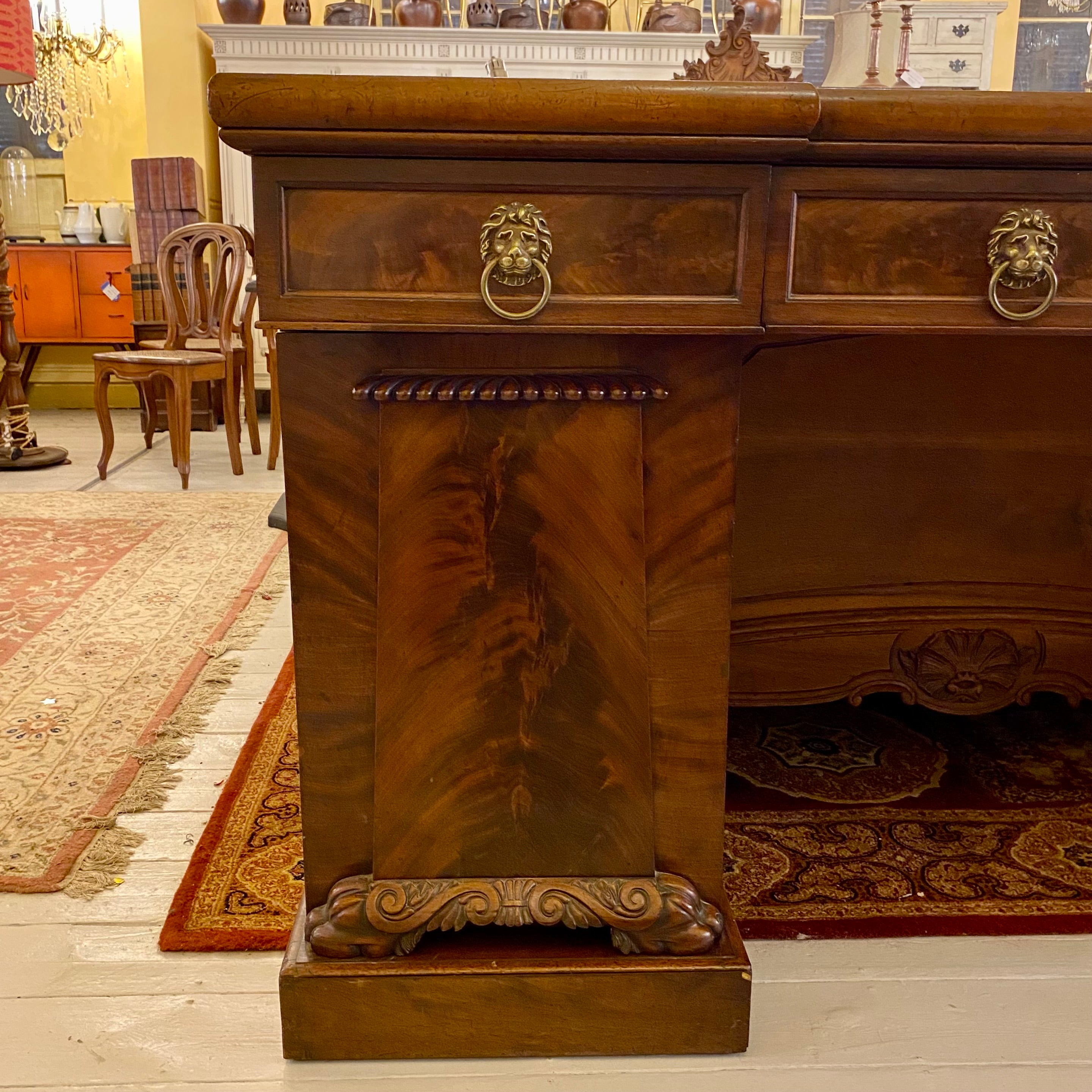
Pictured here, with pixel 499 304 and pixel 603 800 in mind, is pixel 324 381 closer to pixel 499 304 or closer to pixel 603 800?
pixel 499 304

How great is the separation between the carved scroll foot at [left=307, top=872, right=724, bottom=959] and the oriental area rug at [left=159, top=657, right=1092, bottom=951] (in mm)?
238

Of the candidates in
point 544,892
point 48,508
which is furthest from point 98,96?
point 544,892

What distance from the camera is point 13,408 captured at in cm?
454

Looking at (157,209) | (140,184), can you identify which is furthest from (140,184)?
(157,209)

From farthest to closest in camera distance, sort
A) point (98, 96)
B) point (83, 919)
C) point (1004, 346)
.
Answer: point (98, 96) < point (1004, 346) < point (83, 919)

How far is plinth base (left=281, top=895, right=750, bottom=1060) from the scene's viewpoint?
1.05 metres

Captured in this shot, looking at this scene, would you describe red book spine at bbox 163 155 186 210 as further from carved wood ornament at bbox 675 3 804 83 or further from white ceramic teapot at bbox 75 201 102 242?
carved wood ornament at bbox 675 3 804 83

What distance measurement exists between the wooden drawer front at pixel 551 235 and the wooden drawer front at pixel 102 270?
5.75 meters

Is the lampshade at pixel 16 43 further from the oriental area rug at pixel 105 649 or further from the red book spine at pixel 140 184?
the oriental area rug at pixel 105 649

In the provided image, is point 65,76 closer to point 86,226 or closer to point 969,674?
point 86,226

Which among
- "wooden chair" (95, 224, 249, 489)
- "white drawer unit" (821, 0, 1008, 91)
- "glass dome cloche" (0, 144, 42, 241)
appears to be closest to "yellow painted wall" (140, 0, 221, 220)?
"glass dome cloche" (0, 144, 42, 241)

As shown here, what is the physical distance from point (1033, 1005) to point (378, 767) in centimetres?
74

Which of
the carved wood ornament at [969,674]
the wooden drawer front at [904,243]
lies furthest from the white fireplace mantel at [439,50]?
the wooden drawer front at [904,243]

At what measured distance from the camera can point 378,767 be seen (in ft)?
3.40
